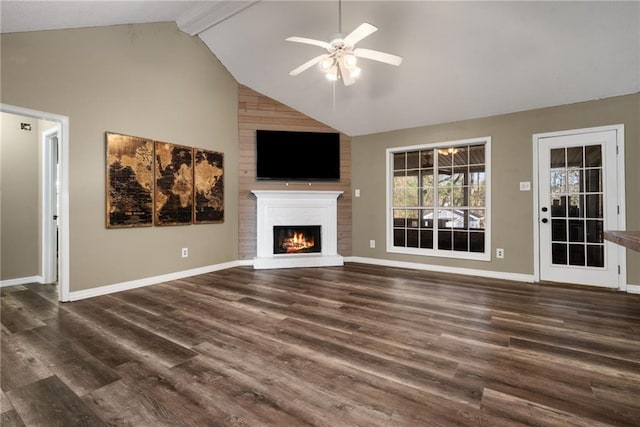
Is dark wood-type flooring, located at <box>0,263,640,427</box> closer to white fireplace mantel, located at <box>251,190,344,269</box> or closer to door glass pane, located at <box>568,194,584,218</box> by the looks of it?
door glass pane, located at <box>568,194,584,218</box>

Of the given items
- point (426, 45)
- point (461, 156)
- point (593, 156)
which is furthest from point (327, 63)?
point (593, 156)

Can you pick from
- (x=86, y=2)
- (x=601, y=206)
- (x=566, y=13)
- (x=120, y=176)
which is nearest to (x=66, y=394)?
(x=120, y=176)

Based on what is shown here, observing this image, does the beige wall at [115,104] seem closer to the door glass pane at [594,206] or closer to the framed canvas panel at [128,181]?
the framed canvas panel at [128,181]

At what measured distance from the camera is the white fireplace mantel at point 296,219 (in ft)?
16.8

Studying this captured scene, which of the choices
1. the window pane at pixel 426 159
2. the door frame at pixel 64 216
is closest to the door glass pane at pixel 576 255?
the window pane at pixel 426 159

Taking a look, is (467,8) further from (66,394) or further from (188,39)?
(66,394)

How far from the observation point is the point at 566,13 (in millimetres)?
2955

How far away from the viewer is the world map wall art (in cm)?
367

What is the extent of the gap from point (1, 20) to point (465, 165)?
5695 mm

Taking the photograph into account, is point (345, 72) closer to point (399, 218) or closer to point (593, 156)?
point (399, 218)

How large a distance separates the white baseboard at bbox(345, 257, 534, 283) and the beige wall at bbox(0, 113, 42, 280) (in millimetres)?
4833

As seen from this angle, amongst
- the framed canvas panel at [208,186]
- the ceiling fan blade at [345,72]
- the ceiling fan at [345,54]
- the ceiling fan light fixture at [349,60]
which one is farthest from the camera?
the framed canvas panel at [208,186]

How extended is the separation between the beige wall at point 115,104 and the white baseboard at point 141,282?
2.5 inches

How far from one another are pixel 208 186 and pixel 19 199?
7.84ft
